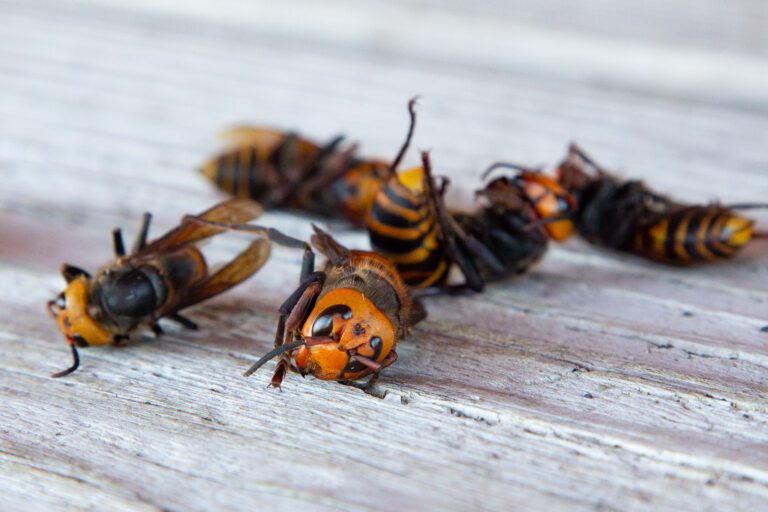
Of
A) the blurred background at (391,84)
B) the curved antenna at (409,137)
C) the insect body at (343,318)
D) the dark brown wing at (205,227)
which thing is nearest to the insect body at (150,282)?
the dark brown wing at (205,227)

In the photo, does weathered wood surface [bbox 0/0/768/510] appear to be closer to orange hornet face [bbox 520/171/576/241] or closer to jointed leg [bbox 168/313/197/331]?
jointed leg [bbox 168/313/197/331]

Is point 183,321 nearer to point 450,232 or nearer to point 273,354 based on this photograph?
point 273,354

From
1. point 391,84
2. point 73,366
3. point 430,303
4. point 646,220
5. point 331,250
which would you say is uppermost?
point 391,84

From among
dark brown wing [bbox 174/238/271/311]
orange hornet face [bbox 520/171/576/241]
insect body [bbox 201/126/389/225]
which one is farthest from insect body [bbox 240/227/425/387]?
insect body [bbox 201/126/389/225]

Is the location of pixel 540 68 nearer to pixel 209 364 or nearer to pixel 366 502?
pixel 209 364

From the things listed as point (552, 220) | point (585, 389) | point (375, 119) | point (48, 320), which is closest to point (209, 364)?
point (48, 320)

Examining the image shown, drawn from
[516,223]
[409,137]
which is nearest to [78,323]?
[409,137]
